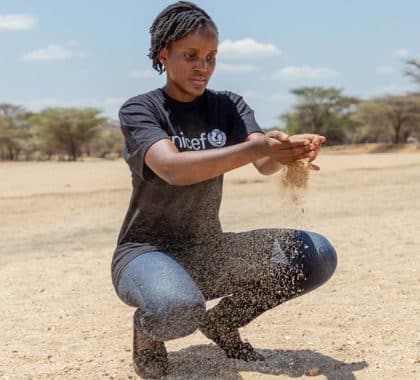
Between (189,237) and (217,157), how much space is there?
2.17 ft

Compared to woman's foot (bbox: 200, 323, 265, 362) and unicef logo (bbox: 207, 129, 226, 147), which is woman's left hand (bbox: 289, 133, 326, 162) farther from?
woman's foot (bbox: 200, 323, 265, 362)

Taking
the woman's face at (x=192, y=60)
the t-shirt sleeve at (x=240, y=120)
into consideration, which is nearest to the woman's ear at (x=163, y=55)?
the woman's face at (x=192, y=60)

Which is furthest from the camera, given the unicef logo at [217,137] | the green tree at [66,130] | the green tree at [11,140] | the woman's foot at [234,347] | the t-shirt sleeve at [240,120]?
the green tree at [66,130]

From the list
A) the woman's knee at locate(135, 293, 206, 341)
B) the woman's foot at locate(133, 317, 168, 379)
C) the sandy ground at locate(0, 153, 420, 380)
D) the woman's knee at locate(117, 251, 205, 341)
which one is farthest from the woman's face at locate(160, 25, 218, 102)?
the woman's foot at locate(133, 317, 168, 379)

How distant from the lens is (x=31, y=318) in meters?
4.14

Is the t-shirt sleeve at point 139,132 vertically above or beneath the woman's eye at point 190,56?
beneath

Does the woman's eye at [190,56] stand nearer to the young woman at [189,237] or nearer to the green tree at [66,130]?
the young woman at [189,237]

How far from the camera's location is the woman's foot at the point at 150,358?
10.0 feet

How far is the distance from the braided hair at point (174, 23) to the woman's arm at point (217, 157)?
0.54 metres

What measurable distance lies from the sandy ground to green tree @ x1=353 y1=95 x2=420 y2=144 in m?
33.9

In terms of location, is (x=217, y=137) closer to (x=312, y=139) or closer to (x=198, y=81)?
(x=198, y=81)

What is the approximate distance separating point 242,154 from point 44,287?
115 inches

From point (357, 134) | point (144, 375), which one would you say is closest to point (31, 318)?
point (144, 375)

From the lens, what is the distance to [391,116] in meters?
42.4
